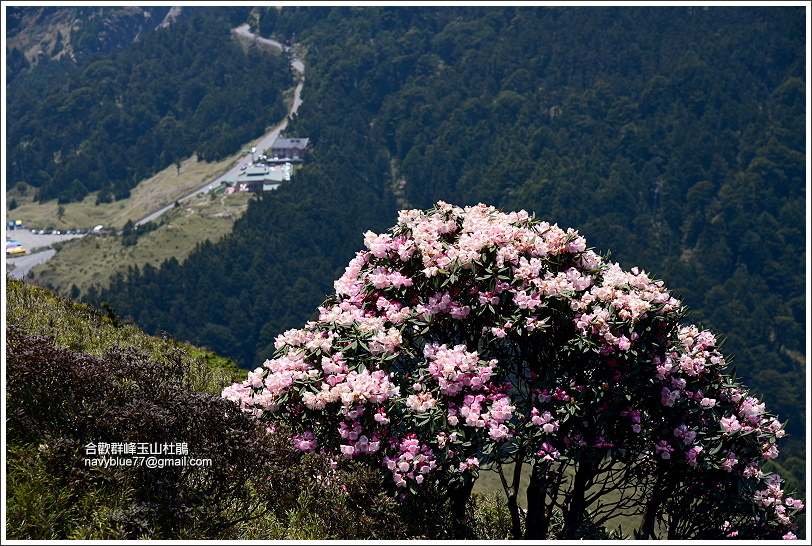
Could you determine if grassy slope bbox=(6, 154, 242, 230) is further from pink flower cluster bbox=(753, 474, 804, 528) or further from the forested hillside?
pink flower cluster bbox=(753, 474, 804, 528)

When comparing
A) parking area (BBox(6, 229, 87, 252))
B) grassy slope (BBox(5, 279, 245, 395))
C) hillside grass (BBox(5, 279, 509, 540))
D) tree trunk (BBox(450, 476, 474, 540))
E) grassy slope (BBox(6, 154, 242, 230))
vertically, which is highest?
grassy slope (BBox(6, 154, 242, 230))

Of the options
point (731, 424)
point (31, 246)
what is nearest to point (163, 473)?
point (731, 424)

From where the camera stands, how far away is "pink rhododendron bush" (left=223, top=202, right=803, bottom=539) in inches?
366

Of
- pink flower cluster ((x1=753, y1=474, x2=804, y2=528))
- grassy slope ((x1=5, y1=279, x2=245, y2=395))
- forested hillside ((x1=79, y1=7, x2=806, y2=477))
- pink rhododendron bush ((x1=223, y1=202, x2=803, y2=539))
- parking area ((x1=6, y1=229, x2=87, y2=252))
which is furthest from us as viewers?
parking area ((x1=6, y1=229, x2=87, y2=252))

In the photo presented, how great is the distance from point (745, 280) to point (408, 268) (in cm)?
15904

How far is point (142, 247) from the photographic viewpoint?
151 meters

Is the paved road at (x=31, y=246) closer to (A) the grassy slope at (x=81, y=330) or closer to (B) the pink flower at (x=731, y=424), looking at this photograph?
(A) the grassy slope at (x=81, y=330)

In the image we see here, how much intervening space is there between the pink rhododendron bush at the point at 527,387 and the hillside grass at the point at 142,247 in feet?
434

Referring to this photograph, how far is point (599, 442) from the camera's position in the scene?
31.1 feet

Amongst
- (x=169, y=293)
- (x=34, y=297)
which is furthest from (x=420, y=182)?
(x=34, y=297)

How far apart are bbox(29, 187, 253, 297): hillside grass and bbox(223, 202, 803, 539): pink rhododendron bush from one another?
13222 cm

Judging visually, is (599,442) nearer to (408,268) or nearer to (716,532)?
(716,532)

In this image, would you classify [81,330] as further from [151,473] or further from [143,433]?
[143,433]

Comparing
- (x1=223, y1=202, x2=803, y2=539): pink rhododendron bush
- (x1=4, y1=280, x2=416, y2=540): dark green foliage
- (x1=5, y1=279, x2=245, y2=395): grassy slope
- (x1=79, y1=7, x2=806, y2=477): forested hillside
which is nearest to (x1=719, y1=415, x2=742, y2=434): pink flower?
(x1=223, y1=202, x2=803, y2=539): pink rhododendron bush
